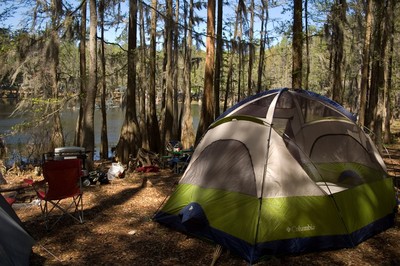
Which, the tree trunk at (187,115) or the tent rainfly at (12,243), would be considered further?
the tree trunk at (187,115)

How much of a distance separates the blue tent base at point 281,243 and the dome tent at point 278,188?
0.04 ft

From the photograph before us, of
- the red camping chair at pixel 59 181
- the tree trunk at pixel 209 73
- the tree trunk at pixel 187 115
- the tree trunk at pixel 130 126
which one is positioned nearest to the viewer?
the red camping chair at pixel 59 181

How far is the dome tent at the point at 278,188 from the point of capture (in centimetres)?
399

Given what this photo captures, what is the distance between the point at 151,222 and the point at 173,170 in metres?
3.93

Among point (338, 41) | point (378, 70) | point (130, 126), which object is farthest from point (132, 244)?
point (338, 41)

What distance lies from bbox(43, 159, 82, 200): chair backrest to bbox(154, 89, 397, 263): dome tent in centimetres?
137

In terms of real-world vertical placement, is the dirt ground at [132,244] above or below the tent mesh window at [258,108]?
below

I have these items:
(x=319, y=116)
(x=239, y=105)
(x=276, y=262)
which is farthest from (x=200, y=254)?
(x=319, y=116)

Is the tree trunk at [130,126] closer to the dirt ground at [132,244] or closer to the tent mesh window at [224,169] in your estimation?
the dirt ground at [132,244]

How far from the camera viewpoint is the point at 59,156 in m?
7.70

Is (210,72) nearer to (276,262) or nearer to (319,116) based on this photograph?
(319,116)

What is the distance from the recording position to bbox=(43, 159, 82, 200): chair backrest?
489cm

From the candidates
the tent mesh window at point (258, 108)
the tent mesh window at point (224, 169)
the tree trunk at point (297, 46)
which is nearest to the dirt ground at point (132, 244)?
the tent mesh window at point (224, 169)

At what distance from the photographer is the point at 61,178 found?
4984mm
